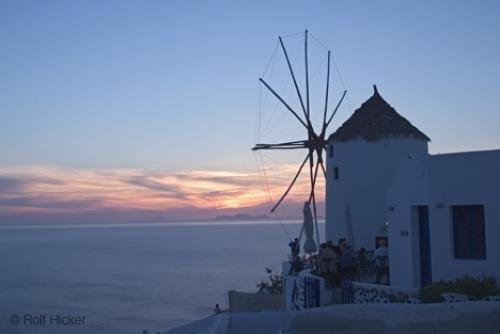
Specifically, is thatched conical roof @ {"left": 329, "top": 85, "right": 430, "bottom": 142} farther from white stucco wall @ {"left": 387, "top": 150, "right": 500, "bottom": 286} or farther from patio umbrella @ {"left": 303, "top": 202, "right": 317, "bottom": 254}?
white stucco wall @ {"left": 387, "top": 150, "right": 500, "bottom": 286}

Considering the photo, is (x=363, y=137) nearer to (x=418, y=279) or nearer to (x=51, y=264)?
(x=418, y=279)

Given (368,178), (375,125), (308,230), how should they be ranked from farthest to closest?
(375,125) < (368,178) < (308,230)

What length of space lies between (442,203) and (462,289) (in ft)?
7.86

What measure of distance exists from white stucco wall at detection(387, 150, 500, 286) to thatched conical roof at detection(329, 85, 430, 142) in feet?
24.8

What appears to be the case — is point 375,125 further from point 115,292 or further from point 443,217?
point 115,292

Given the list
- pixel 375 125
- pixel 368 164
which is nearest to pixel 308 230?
pixel 368 164

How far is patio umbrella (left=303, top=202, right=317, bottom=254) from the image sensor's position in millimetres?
20375

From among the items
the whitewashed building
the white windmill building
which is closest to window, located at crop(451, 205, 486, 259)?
the whitewashed building

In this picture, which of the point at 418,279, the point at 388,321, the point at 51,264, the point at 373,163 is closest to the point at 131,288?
the point at 51,264

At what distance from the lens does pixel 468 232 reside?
1355cm

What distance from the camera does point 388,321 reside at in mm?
8930

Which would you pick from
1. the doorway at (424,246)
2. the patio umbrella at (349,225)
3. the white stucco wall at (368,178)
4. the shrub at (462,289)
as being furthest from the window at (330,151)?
the shrub at (462,289)

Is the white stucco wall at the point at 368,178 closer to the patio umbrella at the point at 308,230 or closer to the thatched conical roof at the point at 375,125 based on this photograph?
the thatched conical roof at the point at 375,125

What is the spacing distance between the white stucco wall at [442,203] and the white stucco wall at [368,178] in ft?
23.6
